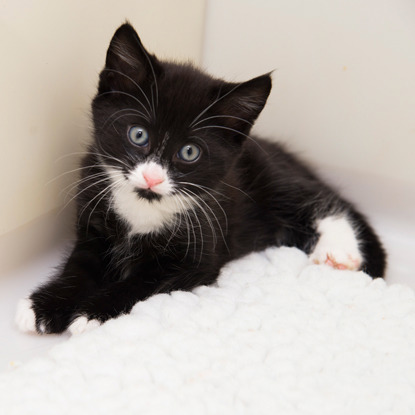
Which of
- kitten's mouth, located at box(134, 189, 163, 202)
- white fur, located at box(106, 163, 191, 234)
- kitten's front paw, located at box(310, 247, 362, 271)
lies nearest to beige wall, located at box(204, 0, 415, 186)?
kitten's front paw, located at box(310, 247, 362, 271)

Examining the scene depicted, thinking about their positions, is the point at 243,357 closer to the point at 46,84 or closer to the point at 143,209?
the point at 143,209

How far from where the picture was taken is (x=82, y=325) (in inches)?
66.1

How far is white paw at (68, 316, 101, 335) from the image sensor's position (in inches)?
65.8

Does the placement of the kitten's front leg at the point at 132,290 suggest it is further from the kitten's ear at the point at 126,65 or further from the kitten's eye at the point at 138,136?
the kitten's ear at the point at 126,65

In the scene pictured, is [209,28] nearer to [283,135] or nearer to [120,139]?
[283,135]

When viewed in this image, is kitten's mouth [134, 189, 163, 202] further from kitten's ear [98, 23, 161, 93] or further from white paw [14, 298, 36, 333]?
white paw [14, 298, 36, 333]

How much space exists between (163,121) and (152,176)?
162 millimetres

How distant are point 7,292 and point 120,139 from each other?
0.61m

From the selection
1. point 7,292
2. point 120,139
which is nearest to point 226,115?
point 120,139

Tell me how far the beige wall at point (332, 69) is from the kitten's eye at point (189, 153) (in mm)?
929

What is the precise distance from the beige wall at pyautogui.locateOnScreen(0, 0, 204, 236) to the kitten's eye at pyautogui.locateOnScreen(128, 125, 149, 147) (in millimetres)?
362

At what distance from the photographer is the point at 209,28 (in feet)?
8.63

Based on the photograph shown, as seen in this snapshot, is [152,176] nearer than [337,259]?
Yes

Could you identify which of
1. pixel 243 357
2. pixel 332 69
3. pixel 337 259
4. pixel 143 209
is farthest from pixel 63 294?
pixel 332 69
